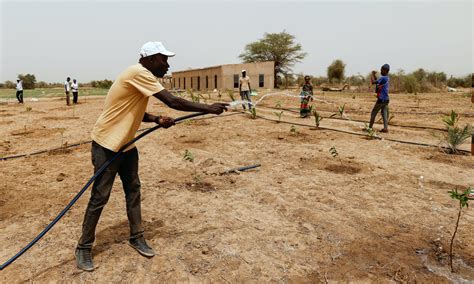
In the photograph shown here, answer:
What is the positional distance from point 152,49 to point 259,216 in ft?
6.74

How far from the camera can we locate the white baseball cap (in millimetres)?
2561

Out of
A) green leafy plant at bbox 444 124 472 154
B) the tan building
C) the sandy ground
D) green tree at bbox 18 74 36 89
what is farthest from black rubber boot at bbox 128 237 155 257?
green tree at bbox 18 74 36 89

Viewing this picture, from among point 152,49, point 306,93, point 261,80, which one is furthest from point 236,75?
point 152,49

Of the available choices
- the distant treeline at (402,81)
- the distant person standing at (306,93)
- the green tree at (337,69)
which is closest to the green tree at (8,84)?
the distant treeline at (402,81)

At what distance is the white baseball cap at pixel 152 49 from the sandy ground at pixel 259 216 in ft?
5.57

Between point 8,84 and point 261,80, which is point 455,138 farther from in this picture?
point 8,84

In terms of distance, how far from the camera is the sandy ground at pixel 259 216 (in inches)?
103

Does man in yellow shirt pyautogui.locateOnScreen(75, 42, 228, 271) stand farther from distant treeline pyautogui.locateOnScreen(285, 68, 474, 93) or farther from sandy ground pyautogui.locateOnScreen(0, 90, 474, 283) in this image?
distant treeline pyautogui.locateOnScreen(285, 68, 474, 93)

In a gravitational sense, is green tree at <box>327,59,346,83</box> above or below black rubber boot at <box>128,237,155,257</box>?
above

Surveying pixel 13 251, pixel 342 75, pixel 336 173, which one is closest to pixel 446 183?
pixel 336 173

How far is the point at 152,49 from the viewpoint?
8.41 feet

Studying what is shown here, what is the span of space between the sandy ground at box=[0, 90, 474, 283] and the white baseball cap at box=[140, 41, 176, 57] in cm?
170

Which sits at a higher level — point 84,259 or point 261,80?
point 261,80

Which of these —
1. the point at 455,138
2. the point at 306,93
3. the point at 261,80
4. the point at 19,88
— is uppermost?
the point at 261,80
